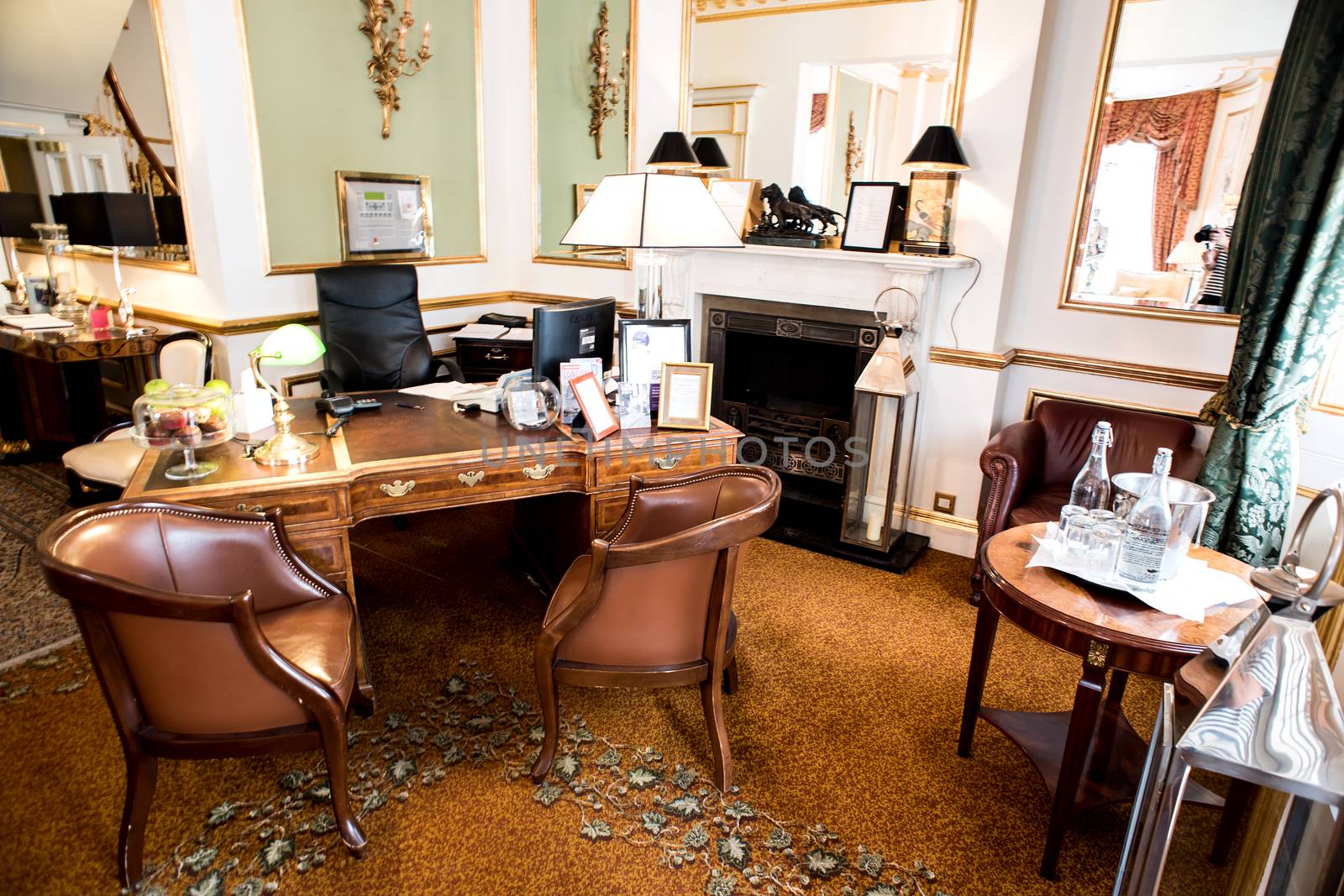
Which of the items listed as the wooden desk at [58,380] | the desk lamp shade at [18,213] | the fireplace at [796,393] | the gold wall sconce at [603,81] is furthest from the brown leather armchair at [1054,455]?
the desk lamp shade at [18,213]

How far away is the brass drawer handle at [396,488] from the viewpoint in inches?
83.4

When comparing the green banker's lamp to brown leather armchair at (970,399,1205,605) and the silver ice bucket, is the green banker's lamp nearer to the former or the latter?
the silver ice bucket

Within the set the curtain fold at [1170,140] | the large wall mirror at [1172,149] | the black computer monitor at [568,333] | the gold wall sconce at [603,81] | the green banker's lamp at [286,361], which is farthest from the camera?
the gold wall sconce at [603,81]

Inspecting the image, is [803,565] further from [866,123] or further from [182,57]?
[182,57]

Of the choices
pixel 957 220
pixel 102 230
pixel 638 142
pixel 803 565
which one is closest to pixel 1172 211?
pixel 957 220

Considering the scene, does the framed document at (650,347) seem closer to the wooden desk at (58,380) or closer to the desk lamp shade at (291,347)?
the desk lamp shade at (291,347)

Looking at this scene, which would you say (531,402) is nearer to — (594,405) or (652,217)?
(594,405)

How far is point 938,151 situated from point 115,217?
12.0ft

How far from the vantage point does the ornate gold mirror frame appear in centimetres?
302

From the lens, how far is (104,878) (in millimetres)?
1740

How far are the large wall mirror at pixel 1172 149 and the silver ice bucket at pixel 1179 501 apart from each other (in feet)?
4.94

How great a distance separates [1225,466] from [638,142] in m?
3.01

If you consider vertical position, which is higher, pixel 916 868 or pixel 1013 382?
pixel 1013 382

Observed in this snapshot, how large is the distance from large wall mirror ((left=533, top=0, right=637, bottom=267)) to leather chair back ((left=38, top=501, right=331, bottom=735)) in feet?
8.34
